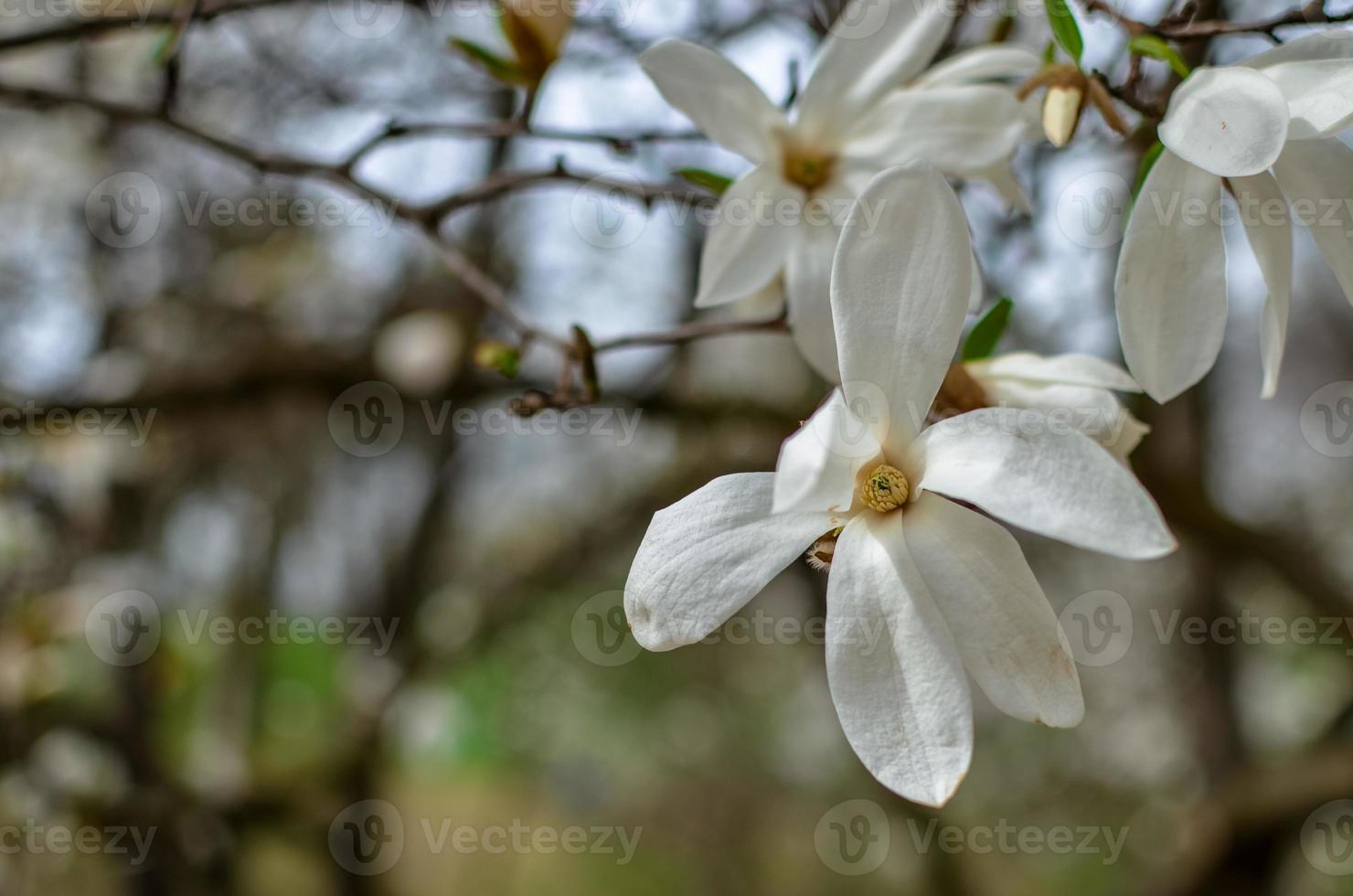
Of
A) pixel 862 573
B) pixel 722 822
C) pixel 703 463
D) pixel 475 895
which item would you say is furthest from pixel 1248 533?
pixel 475 895

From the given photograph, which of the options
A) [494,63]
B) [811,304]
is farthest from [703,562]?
[494,63]

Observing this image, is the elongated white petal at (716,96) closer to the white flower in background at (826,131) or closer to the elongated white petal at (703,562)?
the white flower in background at (826,131)

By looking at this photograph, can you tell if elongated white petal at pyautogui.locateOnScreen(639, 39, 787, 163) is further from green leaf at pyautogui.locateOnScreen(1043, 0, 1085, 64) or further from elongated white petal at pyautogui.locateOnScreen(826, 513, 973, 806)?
elongated white petal at pyautogui.locateOnScreen(826, 513, 973, 806)

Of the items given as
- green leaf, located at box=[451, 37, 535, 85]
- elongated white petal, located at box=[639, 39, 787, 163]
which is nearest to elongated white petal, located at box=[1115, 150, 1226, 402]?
elongated white petal, located at box=[639, 39, 787, 163]

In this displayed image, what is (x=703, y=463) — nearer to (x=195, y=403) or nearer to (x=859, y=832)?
(x=195, y=403)

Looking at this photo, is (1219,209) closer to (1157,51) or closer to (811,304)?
(1157,51)

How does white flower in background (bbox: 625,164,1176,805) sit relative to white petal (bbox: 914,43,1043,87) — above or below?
below
